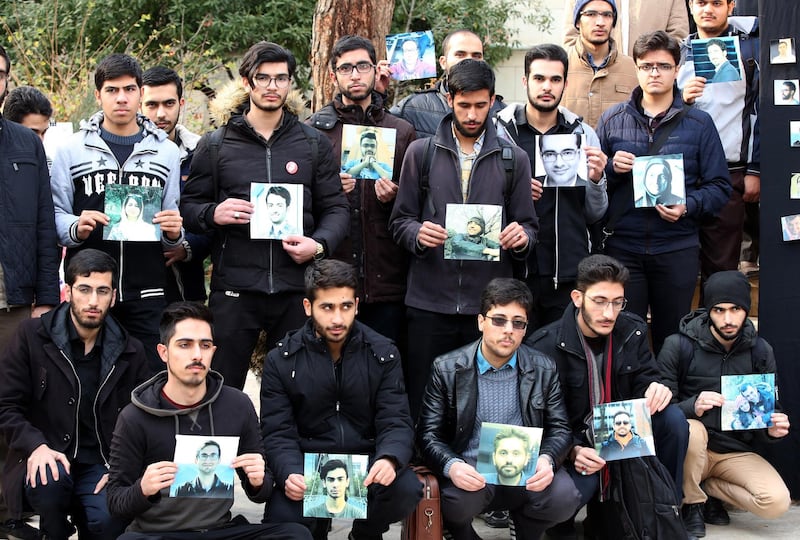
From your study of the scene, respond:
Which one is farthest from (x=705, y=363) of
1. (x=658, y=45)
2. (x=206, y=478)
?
(x=206, y=478)

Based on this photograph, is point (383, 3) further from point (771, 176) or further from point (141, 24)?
point (141, 24)

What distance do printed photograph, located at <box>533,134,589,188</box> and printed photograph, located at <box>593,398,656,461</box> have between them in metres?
1.31

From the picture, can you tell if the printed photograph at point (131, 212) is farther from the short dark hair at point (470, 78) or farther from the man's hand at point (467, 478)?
the man's hand at point (467, 478)

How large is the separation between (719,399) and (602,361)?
732mm

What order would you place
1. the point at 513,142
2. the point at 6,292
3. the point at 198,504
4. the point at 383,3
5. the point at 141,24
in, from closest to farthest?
the point at 198,504, the point at 6,292, the point at 513,142, the point at 383,3, the point at 141,24

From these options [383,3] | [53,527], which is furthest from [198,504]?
[383,3]

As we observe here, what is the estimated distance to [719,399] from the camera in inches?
238

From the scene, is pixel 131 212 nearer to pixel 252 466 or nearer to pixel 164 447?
pixel 164 447

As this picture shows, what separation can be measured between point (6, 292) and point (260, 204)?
1.38 meters

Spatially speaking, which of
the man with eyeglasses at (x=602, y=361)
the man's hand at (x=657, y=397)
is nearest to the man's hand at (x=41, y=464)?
the man with eyeglasses at (x=602, y=361)

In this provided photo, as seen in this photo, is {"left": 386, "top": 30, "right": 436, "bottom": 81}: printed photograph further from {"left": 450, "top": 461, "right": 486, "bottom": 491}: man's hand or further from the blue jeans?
the blue jeans

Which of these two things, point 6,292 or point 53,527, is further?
point 6,292

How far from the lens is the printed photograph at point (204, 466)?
4895 mm

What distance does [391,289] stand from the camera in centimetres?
633
